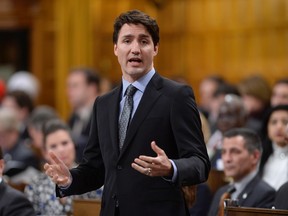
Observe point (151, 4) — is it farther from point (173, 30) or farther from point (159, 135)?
point (159, 135)

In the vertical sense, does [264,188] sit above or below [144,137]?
below

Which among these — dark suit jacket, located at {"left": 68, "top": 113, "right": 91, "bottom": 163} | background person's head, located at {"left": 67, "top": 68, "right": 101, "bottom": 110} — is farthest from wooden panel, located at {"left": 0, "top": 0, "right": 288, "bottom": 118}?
dark suit jacket, located at {"left": 68, "top": 113, "right": 91, "bottom": 163}

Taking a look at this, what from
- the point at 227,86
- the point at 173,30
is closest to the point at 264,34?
the point at 173,30

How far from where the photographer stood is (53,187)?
19.5ft

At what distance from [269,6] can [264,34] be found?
359 millimetres

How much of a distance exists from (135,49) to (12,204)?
1.41m

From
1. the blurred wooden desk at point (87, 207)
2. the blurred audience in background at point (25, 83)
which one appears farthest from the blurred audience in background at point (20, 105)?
the blurred wooden desk at point (87, 207)

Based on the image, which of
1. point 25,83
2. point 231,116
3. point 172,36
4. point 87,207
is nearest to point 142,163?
point 87,207

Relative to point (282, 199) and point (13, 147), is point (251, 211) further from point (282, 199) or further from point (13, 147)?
point (13, 147)

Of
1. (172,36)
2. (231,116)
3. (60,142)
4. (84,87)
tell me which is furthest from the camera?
(172,36)

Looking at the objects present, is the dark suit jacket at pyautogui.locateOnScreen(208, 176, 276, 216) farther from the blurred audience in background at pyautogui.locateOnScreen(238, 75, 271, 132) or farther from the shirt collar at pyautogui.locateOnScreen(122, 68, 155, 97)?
the blurred audience in background at pyautogui.locateOnScreen(238, 75, 271, 132)

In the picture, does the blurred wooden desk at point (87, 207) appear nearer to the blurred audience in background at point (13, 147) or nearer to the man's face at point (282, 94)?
the blurred audience in background at point (13, 147)

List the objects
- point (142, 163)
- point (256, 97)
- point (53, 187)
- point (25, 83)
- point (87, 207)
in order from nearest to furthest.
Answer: point (142, 163), point (87, 207), point (53, 187), point (256, 97), point (25, 83)

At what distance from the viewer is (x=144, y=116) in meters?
3.71
